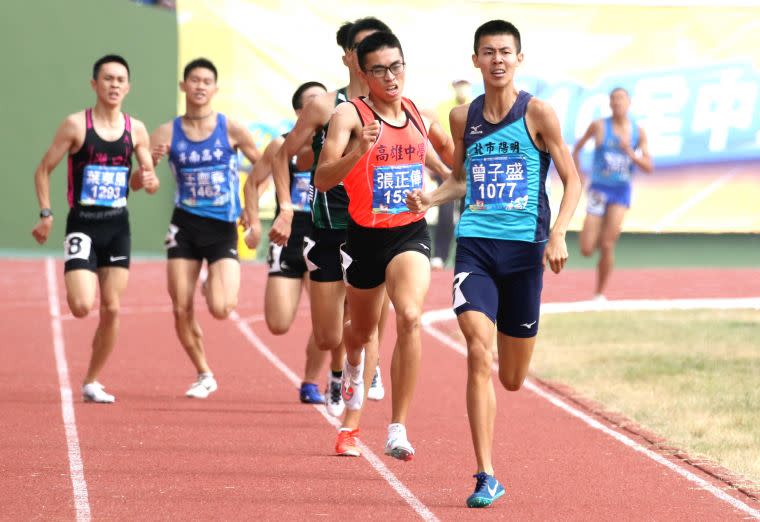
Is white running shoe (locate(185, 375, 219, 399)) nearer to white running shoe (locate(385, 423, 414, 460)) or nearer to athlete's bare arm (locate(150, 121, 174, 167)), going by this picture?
athlete's bare arm (locate(150, 121, 174, 167))

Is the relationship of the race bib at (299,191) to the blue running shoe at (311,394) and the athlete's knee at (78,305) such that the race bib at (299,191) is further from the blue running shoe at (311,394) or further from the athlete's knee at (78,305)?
the athlete's knee at (78,305)

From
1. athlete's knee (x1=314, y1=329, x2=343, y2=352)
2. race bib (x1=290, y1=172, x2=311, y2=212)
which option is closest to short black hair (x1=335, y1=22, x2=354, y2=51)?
athlete's knee (x1=314, y1=329, x2=343, y2=352)

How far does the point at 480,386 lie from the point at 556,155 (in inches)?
42.2

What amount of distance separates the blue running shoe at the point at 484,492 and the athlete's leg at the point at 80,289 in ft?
12.4

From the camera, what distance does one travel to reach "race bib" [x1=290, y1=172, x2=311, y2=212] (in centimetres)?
1005

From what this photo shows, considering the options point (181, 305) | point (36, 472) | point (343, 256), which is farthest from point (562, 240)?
point (181, 305)

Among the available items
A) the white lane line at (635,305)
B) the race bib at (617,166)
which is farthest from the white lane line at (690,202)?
the race bib at (617,166)

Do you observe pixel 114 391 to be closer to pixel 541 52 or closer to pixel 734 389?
pixel 734 389

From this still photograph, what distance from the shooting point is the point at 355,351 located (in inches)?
311

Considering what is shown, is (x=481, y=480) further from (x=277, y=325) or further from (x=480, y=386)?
(x=277, y=325)

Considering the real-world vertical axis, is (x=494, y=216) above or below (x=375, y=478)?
above

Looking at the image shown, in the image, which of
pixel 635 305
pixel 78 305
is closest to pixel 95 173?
pixel 78 305

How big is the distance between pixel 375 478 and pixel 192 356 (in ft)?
10.5

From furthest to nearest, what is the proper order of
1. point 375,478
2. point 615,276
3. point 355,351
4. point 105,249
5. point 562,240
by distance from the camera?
point 615,276 < point 105,249 < point 355,351 < point 375,478 < point 562,240
